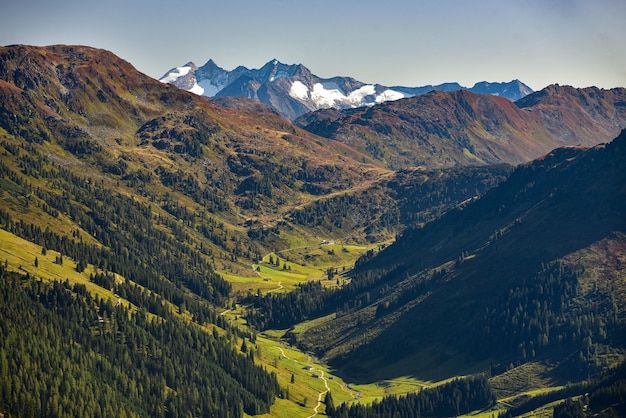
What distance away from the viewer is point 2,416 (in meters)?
186
